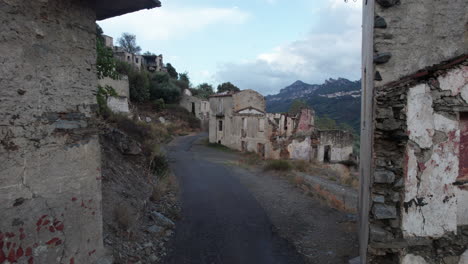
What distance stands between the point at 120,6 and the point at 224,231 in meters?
5.82

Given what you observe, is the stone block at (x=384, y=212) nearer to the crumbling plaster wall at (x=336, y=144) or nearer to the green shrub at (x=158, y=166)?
the green shrub at (x=158, y=166)

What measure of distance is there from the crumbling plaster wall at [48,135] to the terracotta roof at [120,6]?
26 cm

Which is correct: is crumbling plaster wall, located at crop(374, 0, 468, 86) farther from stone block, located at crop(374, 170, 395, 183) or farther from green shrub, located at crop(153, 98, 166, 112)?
green shrub, located at crop(153, 98, 166, 112)

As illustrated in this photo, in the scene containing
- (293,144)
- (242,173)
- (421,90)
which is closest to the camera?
(421,90)

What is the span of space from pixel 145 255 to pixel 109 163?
3978mm

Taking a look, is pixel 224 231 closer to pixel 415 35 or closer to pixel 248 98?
pixel 415 35

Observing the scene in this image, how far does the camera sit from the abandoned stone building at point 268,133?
78.8ft

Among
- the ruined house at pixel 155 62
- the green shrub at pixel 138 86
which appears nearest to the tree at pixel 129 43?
the ruined house at pixel 155 62

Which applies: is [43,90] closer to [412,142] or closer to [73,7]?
[73,7]

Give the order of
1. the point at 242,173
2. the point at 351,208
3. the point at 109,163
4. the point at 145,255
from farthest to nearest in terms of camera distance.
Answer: the point at 242,173
the point at 351,208
the point at 109,163
the point at 145,255

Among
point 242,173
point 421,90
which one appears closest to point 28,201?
point 421,90

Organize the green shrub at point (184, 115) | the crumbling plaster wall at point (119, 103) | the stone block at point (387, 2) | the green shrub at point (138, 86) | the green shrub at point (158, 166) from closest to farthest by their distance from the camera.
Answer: the stone block at point (387, 2) → the green shrub at point (158, 166) → the crumbling plaster wall at point (119, 103) → the green shrub at point (138, 86) → the green shrub at point (184, 115)

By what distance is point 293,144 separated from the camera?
23.9 meters

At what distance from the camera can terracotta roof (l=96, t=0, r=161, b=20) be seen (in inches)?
174
